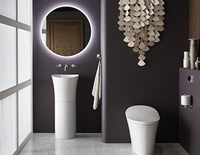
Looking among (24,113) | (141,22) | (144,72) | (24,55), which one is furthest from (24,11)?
(144,72)

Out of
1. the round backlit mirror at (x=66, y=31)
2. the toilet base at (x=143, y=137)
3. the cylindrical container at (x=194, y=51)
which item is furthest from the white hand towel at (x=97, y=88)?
the cylindrical container at (x=194, y=51)

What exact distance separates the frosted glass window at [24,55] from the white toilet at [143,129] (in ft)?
4.90

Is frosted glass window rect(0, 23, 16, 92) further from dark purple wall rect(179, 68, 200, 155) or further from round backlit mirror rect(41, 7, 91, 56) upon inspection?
dark purple wall rect(179, 68, 200, 155)

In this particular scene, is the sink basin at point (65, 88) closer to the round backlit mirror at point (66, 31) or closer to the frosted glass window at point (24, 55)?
the frosted glass window at point (24, 55)

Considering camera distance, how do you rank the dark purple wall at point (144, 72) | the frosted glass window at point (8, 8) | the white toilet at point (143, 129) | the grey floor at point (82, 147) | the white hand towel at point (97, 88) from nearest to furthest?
the frosted glass window at point (8, 8) < the white toilet at point (143, 129) < the grey floor at point (82, 147) < the dark purple wall at point (144, 72) < the white hand towel at point (97, 88)

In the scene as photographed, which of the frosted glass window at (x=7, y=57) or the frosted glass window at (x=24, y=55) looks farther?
the frosted glass window at (x=24, y=55)

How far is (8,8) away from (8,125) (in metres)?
1.26

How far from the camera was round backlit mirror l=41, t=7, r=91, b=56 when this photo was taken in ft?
13.7

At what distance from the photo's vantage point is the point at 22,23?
3.59m

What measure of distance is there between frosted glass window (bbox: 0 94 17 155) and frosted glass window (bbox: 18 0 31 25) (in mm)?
1064

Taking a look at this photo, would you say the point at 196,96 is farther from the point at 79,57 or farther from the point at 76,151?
the point at 79,57

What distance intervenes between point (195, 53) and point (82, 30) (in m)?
1.75

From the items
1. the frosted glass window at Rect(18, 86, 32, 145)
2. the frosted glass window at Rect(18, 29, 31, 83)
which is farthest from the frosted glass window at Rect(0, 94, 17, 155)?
the frosted glass window at Rect(18, 29, 31, 83)

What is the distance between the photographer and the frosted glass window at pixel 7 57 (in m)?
2.77
